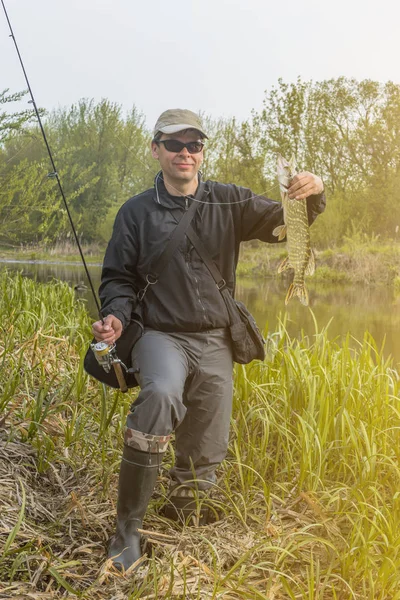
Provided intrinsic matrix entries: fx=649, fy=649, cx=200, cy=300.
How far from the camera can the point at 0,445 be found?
3.28 metres

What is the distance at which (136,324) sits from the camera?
9.18 feet

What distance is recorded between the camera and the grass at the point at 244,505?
2.43 m

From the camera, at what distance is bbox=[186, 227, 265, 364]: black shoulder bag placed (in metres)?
2.86

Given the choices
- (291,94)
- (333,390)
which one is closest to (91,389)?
(333,390)

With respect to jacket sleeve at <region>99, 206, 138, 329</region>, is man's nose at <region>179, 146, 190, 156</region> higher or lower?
higher

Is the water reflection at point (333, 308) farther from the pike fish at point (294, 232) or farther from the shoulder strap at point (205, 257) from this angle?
the shoulder strap at point (205, 257)

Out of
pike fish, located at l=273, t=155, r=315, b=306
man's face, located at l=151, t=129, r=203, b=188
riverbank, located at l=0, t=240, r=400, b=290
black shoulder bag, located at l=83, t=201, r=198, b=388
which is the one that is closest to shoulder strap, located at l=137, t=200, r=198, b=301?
black shoulder bag, located at l=83, t=201, r=198, b=388

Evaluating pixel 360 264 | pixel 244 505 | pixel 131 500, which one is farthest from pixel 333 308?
pixel 131 500

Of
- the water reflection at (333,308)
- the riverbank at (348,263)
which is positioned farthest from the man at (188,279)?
the riverbank at (348,263)

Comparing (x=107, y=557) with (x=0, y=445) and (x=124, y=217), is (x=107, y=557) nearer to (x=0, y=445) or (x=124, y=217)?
(x=0, y=445)

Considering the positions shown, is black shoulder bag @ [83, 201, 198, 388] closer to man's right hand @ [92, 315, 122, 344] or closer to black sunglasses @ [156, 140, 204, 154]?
man's right hand @ [92, 315, 122, 344]

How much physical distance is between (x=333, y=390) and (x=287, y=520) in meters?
1.02

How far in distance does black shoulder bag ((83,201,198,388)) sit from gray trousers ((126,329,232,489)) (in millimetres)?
50

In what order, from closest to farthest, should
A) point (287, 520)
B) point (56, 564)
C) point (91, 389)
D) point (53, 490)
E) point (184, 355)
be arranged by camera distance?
point (56, 564) < point (184, 355) < point (287, 520) < point (53, 490) < point (91, 389)
